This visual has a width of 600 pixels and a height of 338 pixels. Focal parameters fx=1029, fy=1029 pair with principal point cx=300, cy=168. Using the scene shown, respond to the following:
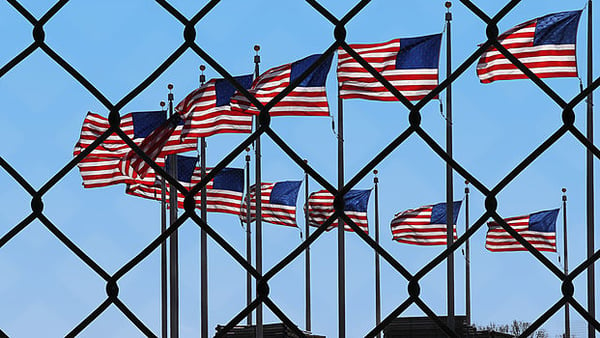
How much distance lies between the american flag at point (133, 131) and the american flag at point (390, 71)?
388cm

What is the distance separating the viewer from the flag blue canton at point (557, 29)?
15570 mm

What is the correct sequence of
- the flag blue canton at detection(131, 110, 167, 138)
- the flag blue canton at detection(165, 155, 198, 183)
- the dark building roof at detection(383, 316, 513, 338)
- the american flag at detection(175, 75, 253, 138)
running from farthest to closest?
the dark building roof at detection(383, 316, 513, 338), the flag blue canton at detection(165, 155, 198, 183), the flag blue canton at detection(131, 110, 167, 138), the american flag at detection(175, 75, 253, 138)

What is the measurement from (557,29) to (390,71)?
2.63 m

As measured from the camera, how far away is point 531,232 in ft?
79.2

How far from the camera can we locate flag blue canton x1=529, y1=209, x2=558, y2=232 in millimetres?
24141

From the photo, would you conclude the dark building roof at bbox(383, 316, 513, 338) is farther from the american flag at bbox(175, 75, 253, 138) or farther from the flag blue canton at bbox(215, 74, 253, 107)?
the flag blue canton at bbox(215, 74, 253, 107)

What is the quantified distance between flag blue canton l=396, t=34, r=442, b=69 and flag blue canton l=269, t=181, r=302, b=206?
642cm

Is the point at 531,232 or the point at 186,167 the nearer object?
the point at 186,167

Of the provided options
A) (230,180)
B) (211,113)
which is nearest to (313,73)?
(211,113)

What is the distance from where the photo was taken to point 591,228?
17281mm

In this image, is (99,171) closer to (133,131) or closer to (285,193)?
(133,131)

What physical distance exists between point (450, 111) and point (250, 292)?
7768mm

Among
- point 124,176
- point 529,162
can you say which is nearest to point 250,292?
point 124,176

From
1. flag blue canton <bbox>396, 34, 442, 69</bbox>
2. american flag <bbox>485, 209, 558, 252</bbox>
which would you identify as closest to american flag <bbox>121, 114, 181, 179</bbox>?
flag blue canton <bbox>396, 34, 442, 69</bbox>
